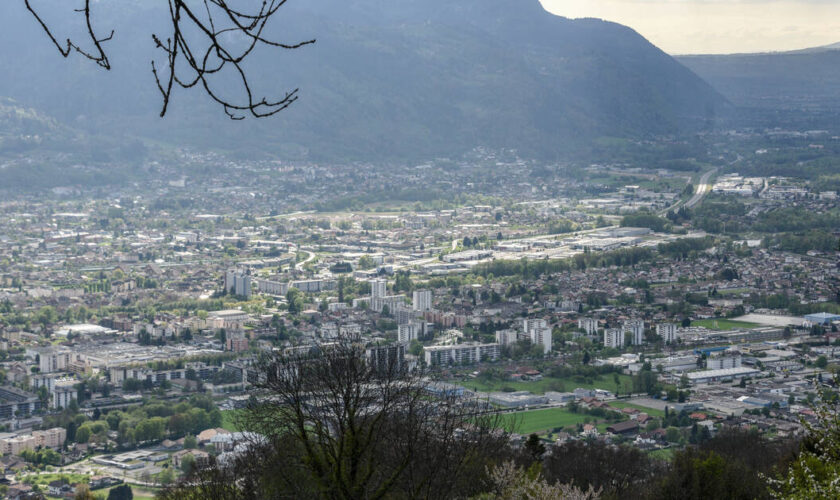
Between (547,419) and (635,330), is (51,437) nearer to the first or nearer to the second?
(547,419)

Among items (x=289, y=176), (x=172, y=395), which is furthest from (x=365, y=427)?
(x=289, y=176)

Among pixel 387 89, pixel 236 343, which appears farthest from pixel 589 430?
pixel 387 89

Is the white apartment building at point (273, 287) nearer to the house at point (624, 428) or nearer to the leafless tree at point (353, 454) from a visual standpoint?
the house at point (624, 428)

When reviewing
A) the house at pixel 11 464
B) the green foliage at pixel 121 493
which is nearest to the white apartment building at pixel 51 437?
the house at pixel 11 464

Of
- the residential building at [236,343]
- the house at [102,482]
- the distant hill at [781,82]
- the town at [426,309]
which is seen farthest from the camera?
the distant hill at [781,82]

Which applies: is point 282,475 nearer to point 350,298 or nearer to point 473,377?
point 473,377

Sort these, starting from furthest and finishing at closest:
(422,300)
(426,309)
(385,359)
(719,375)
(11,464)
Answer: (422,300), (426,309), (719,375), (11,464), (385,359)
